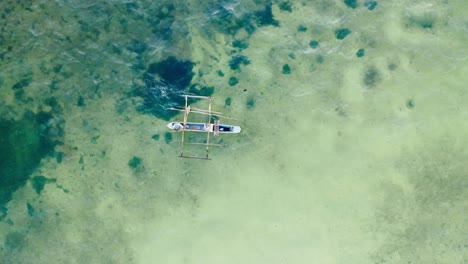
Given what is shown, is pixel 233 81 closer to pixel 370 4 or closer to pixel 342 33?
pixel 342 33

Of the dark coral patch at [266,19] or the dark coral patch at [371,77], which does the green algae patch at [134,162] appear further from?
the dark coral patch at [371,77]

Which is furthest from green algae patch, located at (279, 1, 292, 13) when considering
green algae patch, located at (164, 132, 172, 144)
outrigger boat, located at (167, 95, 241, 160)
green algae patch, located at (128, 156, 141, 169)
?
green algae patch, located at (128, 156, 141, 169)

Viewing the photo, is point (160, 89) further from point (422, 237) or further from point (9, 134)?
point (422, 237)

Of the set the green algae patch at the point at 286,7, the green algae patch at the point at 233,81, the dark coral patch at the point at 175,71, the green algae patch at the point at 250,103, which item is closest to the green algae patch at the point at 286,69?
the green algae patch at the point at 250,103

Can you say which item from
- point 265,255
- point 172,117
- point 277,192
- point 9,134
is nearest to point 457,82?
point 277,192

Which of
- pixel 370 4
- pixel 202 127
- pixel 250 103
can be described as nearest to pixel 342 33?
pixel 370 4
